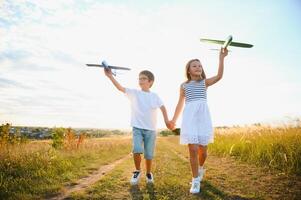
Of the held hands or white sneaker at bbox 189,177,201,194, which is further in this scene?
the held hands

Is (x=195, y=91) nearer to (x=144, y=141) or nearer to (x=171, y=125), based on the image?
(x=171, y=125)

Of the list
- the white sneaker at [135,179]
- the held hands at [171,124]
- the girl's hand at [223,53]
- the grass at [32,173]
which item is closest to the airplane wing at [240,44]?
the girl's hand at [223,53]

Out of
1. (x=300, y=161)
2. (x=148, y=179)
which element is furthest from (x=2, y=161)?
(x=300, y=161)

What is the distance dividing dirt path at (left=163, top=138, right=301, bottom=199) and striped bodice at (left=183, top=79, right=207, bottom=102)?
200 centimetres

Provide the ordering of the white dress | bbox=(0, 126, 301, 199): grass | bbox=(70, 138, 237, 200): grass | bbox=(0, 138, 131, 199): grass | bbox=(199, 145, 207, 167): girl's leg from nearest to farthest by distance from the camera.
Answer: bbox=(70, 138, 237, 200): grass < bbox=(0, 126, 301, 199): grass < bbox=(0, 138, 131, 199): grass < the white dress < bbox=(199, 145, 207, 167): girl's leg

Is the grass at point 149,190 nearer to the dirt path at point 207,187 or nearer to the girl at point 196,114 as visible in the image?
the dirt path at point 207,187

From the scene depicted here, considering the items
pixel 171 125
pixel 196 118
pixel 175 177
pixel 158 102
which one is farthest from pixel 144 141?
pixel 196 118

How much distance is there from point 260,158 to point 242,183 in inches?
121

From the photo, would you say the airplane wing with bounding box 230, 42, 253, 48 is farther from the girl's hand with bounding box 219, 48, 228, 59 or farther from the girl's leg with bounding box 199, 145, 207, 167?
the girl's leg with bounding box 199, 145, 207, 167

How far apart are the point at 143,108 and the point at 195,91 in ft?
4.61

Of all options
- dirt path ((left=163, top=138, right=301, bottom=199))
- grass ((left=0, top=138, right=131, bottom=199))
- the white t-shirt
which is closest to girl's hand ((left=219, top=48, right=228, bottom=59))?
the white t-shirt

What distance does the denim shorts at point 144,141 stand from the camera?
24.8 ft

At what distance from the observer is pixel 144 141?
7.79 m

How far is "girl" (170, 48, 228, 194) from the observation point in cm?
664
